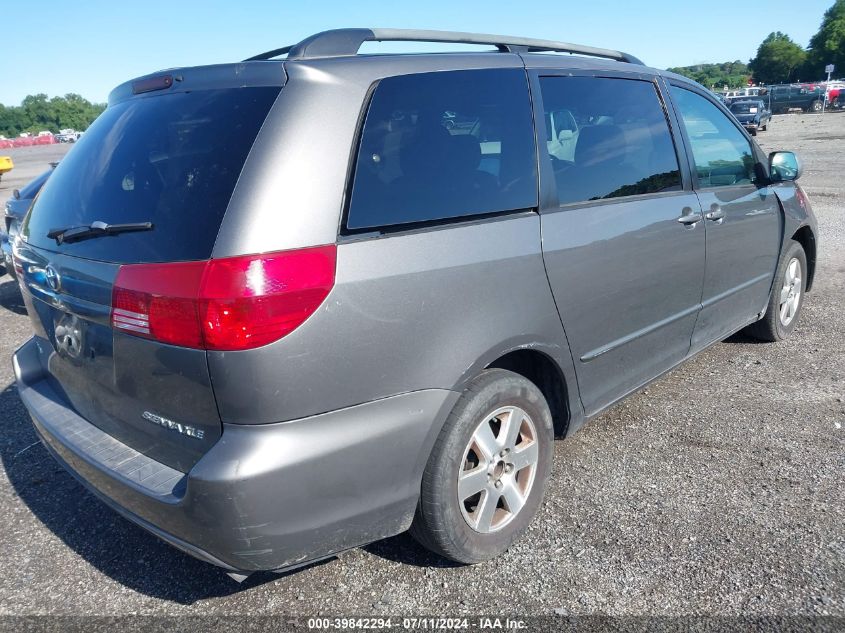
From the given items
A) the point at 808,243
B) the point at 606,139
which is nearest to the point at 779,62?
the point at 808,243

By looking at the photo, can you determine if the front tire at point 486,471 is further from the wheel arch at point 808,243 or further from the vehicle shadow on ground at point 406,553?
the wheel arch at point 808,243

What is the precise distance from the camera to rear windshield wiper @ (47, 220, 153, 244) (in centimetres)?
212

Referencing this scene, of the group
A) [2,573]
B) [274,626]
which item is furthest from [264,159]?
[2,573]

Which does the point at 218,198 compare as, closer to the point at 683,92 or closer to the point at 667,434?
the point at 667,434

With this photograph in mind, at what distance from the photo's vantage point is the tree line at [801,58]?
290 feet

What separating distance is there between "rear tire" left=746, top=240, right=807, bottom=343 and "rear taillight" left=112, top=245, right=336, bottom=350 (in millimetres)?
3873

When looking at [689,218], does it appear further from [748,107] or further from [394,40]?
[748,107]

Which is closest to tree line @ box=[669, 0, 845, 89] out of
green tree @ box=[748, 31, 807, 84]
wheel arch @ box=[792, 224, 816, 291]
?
green tree @ box=[748, 31, 807, 84]

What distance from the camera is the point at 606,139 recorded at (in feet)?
10.4

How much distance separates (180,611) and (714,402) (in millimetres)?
3131

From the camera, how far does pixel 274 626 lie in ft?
7.58

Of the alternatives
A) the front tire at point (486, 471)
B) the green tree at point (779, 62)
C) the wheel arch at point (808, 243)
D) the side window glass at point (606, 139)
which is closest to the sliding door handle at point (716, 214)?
the side window glass at point (606, 139)

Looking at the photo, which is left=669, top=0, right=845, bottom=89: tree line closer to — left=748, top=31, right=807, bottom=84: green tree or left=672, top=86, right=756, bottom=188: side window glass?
left=748, top=31, right=807, bottom=84: green tree

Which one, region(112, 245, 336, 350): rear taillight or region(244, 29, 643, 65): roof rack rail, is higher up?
region(244, 29, 643, 65): roof rack rail
